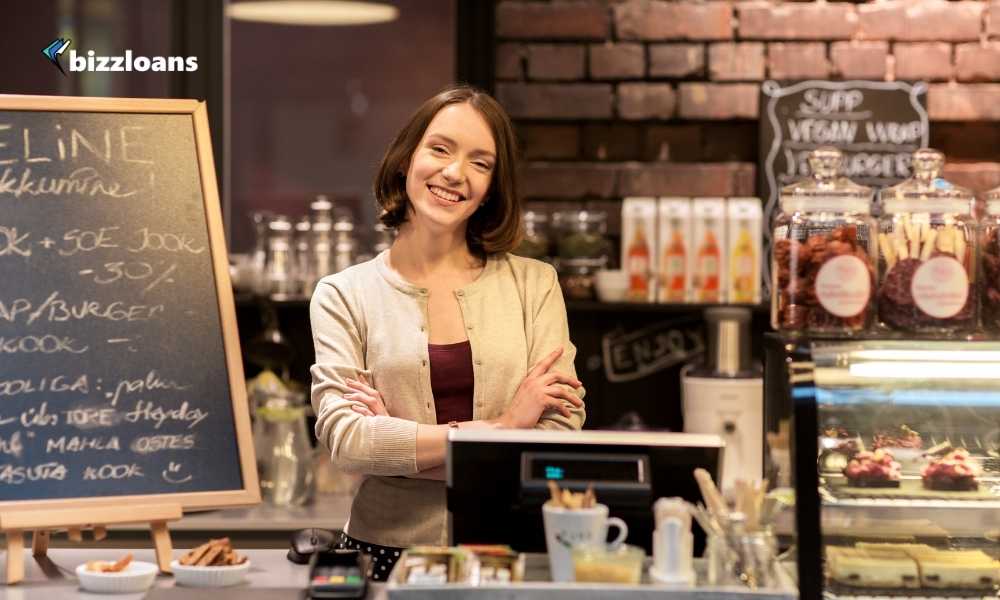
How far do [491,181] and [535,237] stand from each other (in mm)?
1450

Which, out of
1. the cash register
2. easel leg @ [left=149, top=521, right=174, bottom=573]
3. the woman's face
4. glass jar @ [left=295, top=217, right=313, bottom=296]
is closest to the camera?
the cash register

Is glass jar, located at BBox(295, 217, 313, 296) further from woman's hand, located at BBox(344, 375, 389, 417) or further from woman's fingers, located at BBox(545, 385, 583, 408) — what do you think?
woman's fingers, located at BBox(545, 385, 583, 408)

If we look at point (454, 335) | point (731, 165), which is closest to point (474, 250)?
point (454, 335)

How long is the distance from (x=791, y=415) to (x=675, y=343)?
2.29 metres

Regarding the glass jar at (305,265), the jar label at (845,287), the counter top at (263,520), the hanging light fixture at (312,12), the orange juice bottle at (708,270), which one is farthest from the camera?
the hanging light fixture at (312,12)

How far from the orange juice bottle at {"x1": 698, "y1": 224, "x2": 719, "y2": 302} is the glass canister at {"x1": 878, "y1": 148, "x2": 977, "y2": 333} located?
182 cm

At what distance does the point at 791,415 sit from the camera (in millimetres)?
1940

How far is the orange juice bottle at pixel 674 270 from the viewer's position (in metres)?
3.94

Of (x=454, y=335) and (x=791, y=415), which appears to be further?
(x=454, y=335)

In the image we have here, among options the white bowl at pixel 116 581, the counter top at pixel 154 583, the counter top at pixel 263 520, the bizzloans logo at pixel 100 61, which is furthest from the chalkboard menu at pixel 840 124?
the white bowl at pixel 116 581

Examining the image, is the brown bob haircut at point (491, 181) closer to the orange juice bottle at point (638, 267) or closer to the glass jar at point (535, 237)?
the glass jar at point (535, 237)

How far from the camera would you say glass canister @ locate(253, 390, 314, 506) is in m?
3.82

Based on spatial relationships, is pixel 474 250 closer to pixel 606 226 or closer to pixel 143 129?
pixel 143 129

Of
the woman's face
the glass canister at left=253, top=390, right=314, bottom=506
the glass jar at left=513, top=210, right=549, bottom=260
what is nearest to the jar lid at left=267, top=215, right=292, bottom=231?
the glass canister at left=253, top=390, right=314, bottom=506
